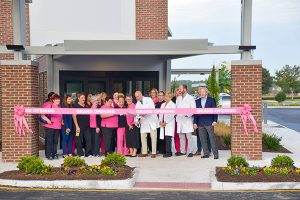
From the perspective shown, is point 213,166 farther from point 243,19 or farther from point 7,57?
point 7,57

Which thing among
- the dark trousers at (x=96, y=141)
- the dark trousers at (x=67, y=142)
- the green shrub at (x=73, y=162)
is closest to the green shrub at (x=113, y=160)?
the green shrub at (x=73, y=162)

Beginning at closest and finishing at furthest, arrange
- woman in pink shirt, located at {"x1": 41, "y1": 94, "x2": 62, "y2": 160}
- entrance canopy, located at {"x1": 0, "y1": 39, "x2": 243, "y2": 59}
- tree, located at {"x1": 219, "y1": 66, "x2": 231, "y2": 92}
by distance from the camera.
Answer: entrance canopy, located at {"x1": 0, "y1": 39, "x2": 243, "y2": 59}, woman in pink shirt, located at {"x1": 41, "y1": 94, "x2": 62, "y2": 160}, tree, located at {"x1": 219, "y1": 66, "x2": 231, "y2": 92}

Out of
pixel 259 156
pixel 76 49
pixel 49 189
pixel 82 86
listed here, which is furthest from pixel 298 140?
pixel 49 189

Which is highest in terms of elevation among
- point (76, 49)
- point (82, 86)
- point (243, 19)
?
point (243, 19)

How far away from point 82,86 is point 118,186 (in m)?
7.44

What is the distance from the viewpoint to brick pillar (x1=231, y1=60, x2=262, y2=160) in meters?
11.5

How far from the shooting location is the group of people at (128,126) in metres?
12.1

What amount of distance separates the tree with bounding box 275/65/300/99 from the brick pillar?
65.1 metres

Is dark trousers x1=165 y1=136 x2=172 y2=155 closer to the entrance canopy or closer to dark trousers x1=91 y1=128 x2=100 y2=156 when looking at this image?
dark trousers x1=91 y1=128 x2=100 y2=156

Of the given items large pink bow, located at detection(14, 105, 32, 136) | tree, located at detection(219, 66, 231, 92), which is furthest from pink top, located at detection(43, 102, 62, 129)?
tree, located at detection(219, 66, 231, 92)

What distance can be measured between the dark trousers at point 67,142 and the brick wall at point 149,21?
18.9ft

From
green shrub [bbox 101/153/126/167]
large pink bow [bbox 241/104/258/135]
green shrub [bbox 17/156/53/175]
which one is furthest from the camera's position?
large pink bow [bbox 241/104/258/135]

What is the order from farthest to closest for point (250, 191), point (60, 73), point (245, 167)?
point (60, 73), point (245, 167), point (250, 191)

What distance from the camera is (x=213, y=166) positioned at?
11.1m
